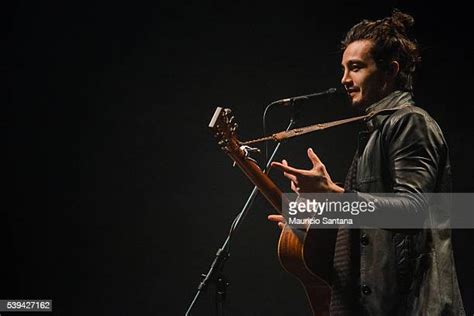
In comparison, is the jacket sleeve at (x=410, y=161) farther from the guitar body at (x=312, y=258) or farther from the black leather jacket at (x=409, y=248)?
the guitar body at (x=312, y=258)

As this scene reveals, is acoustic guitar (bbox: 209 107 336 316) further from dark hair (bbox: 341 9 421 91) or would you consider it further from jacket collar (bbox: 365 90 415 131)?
dark hair (bbox: 341 9 421 91)

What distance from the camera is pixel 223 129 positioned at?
2020 millimetres

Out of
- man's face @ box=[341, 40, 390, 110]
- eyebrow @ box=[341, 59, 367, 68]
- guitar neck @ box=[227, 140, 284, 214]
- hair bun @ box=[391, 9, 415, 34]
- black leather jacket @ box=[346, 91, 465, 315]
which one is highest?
hair bun @ box=[391, 9, 415, 34]

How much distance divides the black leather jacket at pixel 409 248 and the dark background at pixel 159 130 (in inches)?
52.0

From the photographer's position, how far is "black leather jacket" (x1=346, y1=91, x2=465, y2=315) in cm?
172

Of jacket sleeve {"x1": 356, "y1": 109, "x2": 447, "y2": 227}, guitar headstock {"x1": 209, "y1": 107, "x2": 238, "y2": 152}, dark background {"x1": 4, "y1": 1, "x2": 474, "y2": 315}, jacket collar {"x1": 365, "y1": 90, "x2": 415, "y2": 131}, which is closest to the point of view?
jacket sleeve {"x1": 356, "y1": 109, "x2": 447, "y2": 227}

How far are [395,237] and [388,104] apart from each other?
414 millimetres

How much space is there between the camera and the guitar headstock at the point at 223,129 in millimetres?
2004

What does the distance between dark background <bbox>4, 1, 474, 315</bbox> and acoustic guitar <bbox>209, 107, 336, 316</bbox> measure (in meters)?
1.02

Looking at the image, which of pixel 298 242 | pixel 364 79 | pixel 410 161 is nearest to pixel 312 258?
pixel 298 242

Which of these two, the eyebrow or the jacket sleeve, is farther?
the eyebrow

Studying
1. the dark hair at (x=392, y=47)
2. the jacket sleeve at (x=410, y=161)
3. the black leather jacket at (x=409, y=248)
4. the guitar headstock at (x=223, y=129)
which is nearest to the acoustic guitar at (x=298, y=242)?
the guitar headstock at (x=223, y=129)

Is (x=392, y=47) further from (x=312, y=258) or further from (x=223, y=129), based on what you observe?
(x=312, y=258)

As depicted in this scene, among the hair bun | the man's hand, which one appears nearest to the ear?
the hair bun
